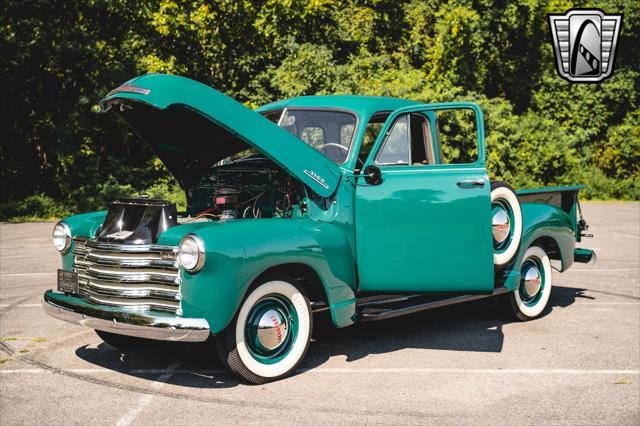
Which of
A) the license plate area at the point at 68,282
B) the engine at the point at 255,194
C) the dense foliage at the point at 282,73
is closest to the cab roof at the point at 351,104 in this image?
the engine at the point at 255,194

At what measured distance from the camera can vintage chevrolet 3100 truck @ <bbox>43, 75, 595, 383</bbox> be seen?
190 inches

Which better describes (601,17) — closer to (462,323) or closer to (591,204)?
(591,204)

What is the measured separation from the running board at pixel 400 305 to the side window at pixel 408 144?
1193 millimetres

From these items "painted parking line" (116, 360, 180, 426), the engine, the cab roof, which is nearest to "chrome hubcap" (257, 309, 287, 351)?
"painted parking line" (116, 360, 180, 426)

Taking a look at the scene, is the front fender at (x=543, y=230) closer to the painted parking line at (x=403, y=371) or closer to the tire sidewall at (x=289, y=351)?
the painted parking line at (x=403, y=371)

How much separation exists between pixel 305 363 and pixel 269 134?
1.84 meters

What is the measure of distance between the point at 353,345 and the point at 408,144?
1.88 meters

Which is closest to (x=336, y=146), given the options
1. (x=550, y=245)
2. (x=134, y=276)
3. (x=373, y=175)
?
(x=373, y=175)

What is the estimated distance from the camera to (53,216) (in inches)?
787

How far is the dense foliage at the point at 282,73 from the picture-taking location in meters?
20.7

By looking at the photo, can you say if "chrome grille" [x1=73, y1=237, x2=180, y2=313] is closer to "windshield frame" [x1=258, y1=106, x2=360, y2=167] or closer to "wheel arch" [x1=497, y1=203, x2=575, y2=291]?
"windshield frame" [x1=258, y1=106, x2=360, y2=167]

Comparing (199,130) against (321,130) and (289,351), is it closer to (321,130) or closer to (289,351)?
(321,130)

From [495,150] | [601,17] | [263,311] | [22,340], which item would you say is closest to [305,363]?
[263,311]

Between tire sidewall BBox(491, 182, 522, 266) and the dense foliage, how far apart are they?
1534cm
